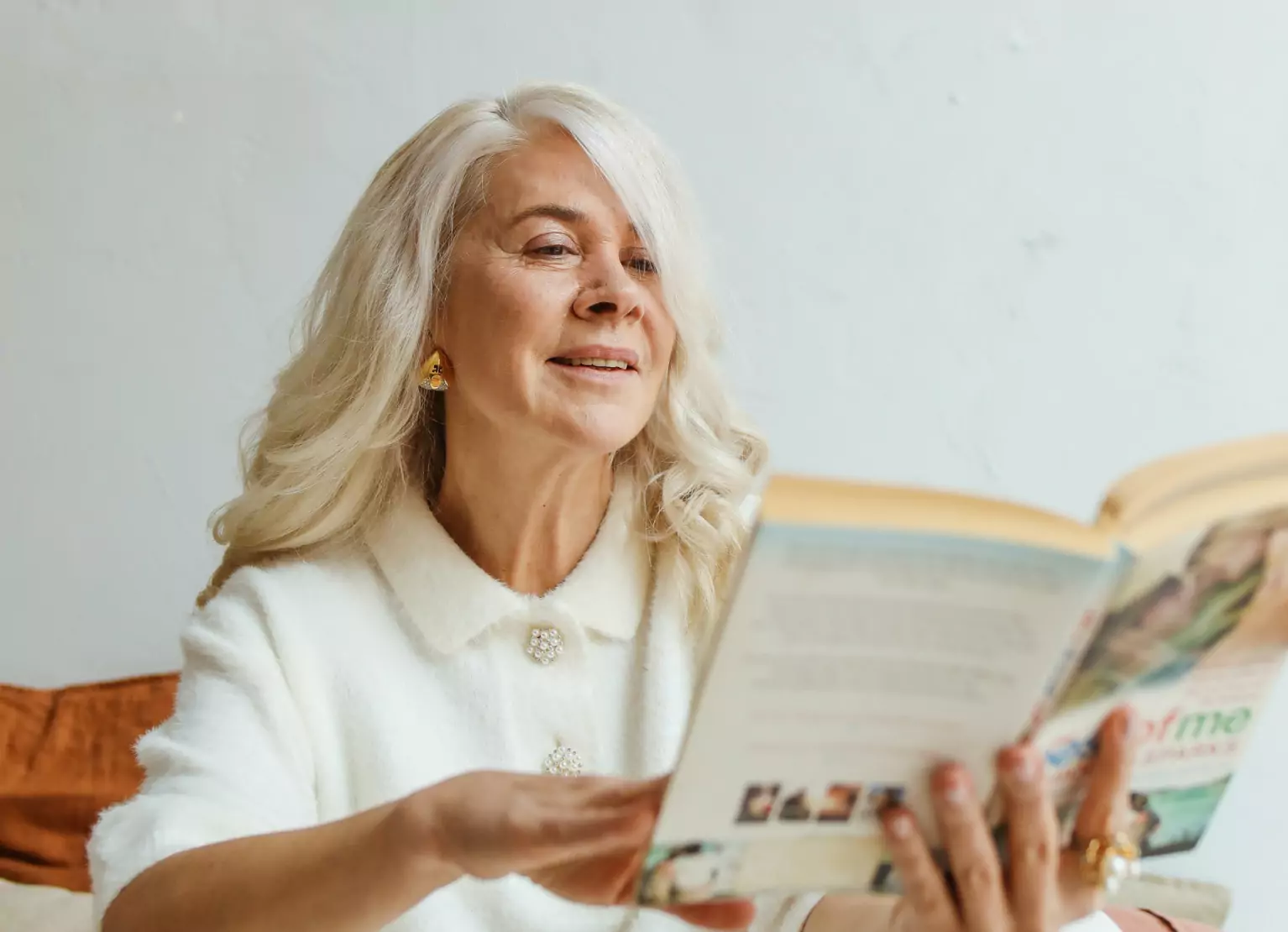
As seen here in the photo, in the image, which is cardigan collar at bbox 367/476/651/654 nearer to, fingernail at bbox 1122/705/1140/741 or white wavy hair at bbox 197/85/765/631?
white wavy hair at bbox 197/85/765/631

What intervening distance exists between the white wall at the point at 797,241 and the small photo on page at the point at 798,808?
1109mm

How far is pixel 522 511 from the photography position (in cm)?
129

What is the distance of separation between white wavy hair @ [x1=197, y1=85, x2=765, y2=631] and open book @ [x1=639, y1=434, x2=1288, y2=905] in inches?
22.7

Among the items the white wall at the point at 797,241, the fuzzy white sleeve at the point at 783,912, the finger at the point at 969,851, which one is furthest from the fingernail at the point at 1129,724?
the white wall at the point at 797,241

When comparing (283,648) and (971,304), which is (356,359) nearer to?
(283,648)

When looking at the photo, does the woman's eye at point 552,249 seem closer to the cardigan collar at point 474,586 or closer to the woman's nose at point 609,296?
the woman's nose at point 609,296

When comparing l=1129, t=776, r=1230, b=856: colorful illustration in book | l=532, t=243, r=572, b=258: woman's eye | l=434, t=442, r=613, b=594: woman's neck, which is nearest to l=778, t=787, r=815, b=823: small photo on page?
l=1129, t=776, r=1230, b=856: colorful illustration in book

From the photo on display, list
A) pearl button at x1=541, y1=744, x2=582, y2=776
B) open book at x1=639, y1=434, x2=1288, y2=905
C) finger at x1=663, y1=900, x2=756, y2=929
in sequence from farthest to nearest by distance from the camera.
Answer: pearl button at x1=541, y1=744, x2=582, y2=776 → finger at x1=663, y1=900, x2=756, y2=929 → open book at x1=639, y1=434, x2=1288, y2=905

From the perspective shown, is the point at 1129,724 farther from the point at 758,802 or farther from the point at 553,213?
the point at 553,213

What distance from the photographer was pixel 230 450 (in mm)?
1811

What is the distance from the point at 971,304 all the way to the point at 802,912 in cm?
101

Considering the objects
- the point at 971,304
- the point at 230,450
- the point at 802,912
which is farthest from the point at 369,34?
the point at 802,912

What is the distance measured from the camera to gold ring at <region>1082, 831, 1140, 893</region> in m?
0.82

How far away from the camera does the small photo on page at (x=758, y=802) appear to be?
0.74 metres
